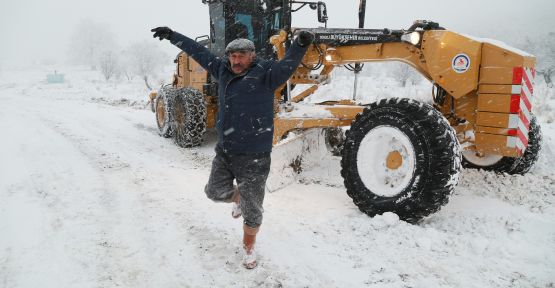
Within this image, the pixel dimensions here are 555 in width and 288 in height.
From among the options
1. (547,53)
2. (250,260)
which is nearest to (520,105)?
(250,260)

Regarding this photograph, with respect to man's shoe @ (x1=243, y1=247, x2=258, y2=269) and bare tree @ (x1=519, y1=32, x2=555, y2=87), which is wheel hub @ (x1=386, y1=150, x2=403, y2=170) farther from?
bare tree @ (x1=519, y1=32, x2=555, y2=87)

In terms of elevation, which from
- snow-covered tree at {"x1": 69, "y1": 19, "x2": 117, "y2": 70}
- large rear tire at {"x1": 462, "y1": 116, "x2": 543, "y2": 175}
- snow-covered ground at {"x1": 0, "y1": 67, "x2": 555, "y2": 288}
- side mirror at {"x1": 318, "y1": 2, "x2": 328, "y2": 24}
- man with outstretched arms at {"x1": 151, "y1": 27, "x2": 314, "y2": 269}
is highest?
snow-covered tree at {"x1": 69, "y1": 19, "x2": 117, "y2": 70}

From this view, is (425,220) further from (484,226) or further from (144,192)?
(144,192)

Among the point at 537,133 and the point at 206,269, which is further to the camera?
the point at 537,133

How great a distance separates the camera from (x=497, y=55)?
3.73 meters

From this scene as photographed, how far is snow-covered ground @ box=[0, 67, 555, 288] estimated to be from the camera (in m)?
2.81

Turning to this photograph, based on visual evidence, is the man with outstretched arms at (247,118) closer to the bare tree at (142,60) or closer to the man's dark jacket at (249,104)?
the man's dark jacket at (249,104)

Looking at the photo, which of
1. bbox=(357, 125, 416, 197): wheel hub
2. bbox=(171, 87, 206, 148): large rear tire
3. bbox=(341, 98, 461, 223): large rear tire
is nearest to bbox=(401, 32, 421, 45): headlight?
bbox=(341, 98, 461, 223): large rear tire

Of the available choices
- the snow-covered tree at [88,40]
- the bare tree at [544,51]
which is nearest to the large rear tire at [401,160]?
the bare tree at [544,51]

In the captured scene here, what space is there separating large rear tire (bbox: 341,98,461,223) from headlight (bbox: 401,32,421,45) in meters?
0.88

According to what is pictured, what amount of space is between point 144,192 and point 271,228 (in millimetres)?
1827

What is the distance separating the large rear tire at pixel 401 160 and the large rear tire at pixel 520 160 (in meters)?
1.68

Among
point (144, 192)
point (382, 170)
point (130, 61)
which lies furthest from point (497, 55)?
point (130, 61)

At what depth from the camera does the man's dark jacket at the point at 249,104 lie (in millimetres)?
2852
